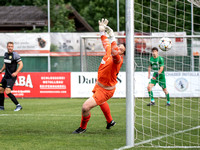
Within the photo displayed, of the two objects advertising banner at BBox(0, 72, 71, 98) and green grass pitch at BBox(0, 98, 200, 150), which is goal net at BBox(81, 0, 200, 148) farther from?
advertising banner at BBox(0, 72, 71, 98)

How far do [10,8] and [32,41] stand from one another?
1706 cm

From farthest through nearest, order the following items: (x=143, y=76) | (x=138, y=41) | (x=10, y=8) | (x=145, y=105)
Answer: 1. (x=10, y=8)
2. (x=138, y=41)
3. (x=143, y=76)
4. (x=145, y=105)

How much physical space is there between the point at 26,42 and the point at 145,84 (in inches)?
349

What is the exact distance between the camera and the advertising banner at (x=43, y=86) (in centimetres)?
1875

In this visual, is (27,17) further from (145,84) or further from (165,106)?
(165,106)

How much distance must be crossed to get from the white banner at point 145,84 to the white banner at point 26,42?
5.31 m

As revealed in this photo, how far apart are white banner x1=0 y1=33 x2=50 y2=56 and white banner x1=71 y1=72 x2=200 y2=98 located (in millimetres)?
5307

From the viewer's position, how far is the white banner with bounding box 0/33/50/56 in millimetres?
23281

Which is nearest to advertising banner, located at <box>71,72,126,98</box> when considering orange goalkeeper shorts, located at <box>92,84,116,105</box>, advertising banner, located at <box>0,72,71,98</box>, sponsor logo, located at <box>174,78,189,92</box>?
advertising banner, located at <box>0,72,71,98</box>

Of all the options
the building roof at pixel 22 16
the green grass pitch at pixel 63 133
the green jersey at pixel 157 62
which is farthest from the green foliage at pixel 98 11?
Answer: the green grass pitch at pixel 63 133

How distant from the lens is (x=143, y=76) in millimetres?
17719

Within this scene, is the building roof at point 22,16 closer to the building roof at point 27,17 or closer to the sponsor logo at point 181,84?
the building roof at point 27,17

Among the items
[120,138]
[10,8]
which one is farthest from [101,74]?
[10,8]

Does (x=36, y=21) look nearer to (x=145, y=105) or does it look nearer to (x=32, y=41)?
(x=32, y=41)
